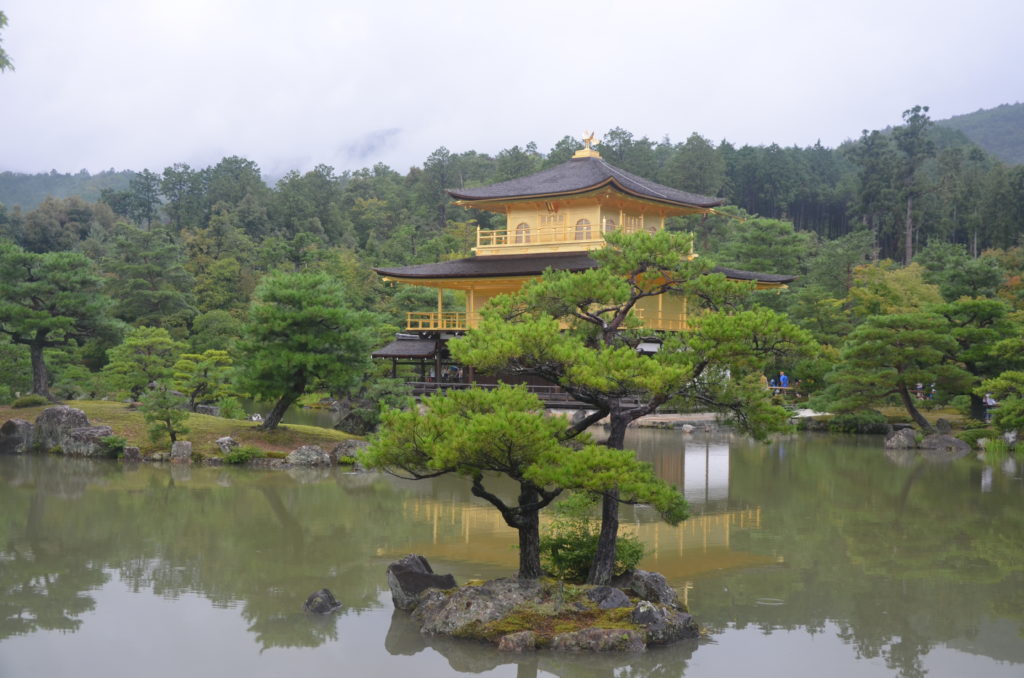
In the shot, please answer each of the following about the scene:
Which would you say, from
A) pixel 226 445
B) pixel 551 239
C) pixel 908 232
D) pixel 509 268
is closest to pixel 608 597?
pixel 226 445

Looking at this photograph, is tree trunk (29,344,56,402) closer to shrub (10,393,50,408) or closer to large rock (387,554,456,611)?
shrub (10,393,50,408)

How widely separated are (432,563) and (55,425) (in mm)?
12681

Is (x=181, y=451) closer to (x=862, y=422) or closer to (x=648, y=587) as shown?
(x=648, y=587)

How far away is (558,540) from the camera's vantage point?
31.4ft

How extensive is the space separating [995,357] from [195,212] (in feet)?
163

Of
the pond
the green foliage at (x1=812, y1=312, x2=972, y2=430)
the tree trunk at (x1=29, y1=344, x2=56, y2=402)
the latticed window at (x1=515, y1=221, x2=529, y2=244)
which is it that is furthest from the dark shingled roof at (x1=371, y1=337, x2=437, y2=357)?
the green foliage at (x1=812, y1=312, x2=972, y2=430)

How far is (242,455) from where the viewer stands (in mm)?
18891

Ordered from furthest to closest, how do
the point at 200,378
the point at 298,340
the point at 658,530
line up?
the point at 200,378 < the point at 298,340 < the point at 658,530

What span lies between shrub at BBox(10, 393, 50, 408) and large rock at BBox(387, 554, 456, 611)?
53.4 ft

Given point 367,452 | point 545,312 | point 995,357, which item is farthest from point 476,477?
point 995,357

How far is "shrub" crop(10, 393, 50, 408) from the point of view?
22.1m

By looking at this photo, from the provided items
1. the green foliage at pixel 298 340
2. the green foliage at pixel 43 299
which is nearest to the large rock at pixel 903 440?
the green foliage at pixel 298 340

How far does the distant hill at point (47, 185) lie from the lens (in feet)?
347

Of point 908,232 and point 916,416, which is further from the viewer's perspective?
point 908,232
